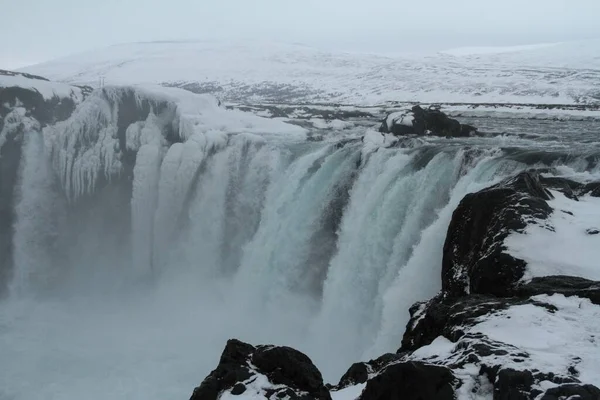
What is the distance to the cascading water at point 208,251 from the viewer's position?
14078 mm

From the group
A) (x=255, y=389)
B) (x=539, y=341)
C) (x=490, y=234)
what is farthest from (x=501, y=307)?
(x=255, y=389)

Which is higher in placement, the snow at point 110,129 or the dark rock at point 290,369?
the snow at point 110,129

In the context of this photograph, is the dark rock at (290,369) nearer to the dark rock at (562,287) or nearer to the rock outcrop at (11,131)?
the dark rock at (562,287)

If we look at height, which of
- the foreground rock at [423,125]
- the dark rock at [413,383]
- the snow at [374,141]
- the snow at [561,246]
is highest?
the foreground rock at [423,125]

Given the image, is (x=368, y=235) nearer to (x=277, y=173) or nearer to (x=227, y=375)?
(x=277, y=173)

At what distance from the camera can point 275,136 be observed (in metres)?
22.2

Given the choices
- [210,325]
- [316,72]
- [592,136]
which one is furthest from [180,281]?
[316,72]

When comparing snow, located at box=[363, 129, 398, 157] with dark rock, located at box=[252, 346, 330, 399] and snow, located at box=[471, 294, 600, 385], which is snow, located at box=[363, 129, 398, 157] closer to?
snow, located at box=[471, 294, 600, 385]

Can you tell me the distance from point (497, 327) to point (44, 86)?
25.1 metres

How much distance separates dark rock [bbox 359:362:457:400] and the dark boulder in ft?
3.20

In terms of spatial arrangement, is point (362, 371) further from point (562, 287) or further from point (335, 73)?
point (335, 73)

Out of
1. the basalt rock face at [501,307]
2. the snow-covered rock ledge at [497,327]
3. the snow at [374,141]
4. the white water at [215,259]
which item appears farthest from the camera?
the snow at [374,141]

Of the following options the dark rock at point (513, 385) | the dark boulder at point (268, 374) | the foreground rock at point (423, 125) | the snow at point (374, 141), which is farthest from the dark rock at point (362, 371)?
the foreground rock at point (423, 125)

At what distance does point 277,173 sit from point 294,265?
3.98 meters
